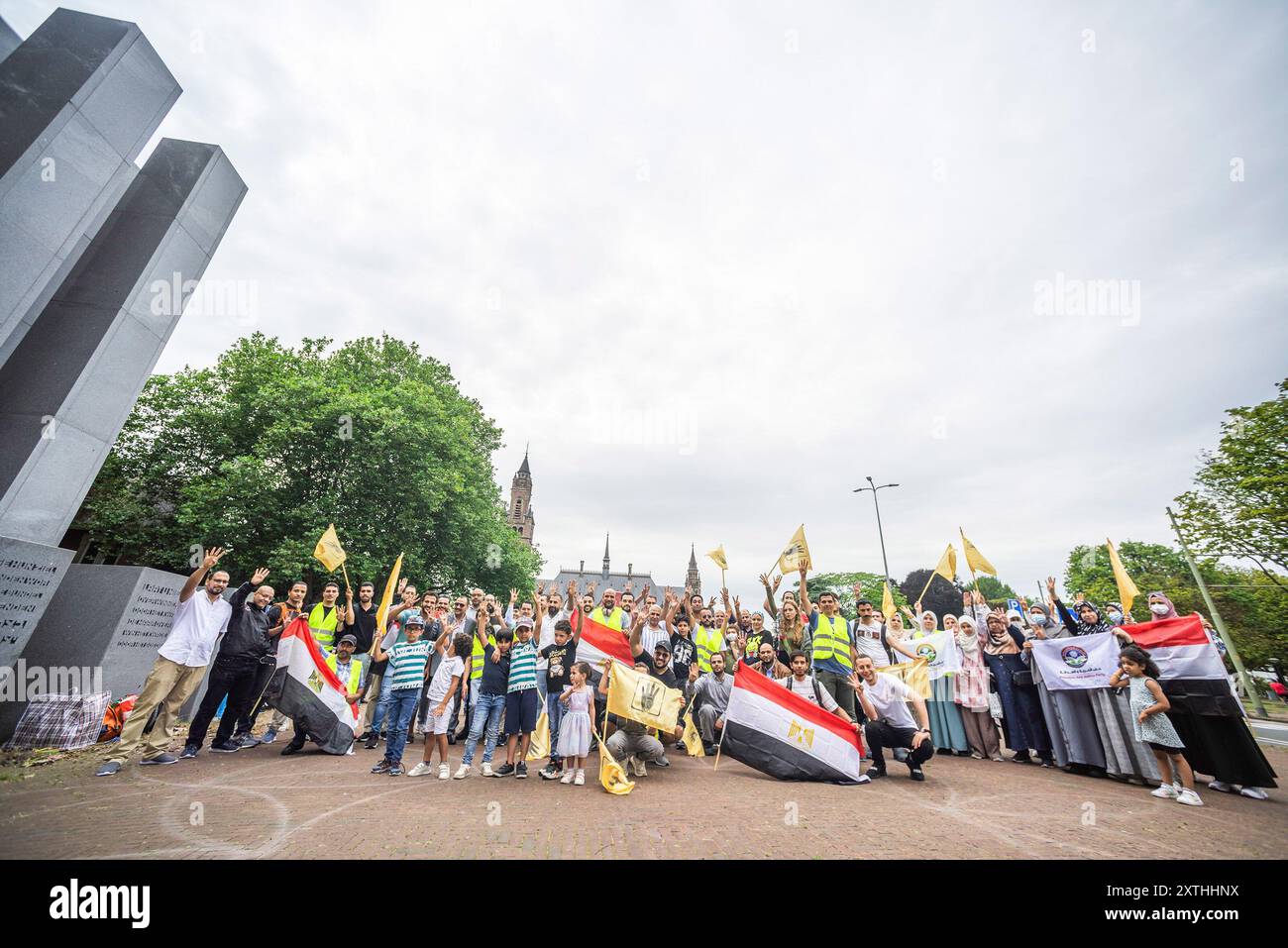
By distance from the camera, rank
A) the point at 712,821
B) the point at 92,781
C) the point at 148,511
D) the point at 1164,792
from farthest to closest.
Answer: the point at 148,511
the point at 1164,792
the point at 92,781
the point at 712,821

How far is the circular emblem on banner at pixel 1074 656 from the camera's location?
793cm

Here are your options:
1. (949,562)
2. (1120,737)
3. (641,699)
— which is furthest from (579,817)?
(949,562)

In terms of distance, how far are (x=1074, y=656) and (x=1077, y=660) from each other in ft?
0.25

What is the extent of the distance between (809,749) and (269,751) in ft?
27.2

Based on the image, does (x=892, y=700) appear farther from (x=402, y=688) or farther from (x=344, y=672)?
(x=344, y=672)

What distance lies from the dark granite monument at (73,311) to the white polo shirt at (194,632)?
8.50 feet

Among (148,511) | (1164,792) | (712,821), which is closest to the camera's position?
(712,821)

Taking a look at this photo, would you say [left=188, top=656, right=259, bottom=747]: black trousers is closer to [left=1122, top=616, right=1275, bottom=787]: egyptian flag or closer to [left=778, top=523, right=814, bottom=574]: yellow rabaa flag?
[left=778, top=523, right=814, bottom=574]: yellow rabaa flag

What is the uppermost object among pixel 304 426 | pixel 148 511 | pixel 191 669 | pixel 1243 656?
pixel 304 426

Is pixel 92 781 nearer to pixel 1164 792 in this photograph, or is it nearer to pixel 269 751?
pixel 269 751

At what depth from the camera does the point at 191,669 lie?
7.04 meters

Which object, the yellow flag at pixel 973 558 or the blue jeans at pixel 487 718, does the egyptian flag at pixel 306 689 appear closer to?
the blue jeans at pixel 487 718
